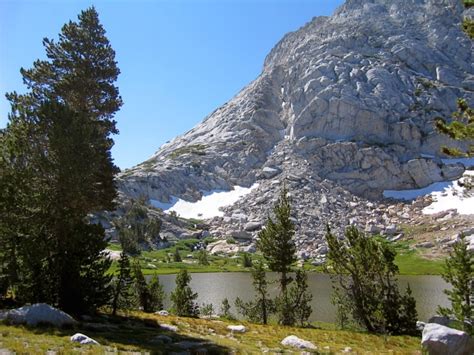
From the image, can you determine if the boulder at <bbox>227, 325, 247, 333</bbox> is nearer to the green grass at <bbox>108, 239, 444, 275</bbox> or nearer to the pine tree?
the pine tree

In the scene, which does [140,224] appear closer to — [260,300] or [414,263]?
[414,263]

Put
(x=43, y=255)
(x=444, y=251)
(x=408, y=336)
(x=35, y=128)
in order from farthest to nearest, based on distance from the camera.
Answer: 1. (x=444, y=251)
2. (x=408, y=336)
3. (x=35, y=128)
4. (x=43, y=255)

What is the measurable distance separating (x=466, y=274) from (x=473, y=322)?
223 inches

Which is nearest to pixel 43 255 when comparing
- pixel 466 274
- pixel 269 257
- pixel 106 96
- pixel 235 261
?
pixel 106 96

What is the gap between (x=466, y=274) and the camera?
1358 inches

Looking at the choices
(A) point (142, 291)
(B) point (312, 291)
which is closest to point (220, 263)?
(B) point (312, 291)

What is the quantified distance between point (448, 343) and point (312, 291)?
75.2 metres

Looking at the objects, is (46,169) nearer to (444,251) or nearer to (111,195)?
(111,195)

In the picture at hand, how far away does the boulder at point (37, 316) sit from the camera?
65.6 feet

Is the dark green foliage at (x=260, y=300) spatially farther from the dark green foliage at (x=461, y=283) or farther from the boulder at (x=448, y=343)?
the boulder at (x=448, y=343)

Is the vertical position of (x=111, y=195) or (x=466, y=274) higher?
(x=111, y=195)

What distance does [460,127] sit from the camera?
16828 mm

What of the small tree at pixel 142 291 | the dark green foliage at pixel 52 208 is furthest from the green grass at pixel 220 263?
the dark green foliage at pixel 52 208

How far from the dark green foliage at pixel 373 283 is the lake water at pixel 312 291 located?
809 inches
